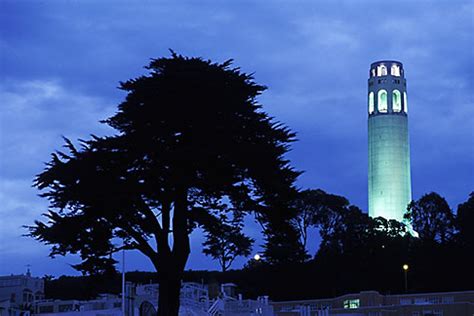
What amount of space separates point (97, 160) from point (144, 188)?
2.61m

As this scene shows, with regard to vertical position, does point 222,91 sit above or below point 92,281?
above

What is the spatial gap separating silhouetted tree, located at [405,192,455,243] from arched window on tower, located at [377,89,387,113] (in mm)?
38491

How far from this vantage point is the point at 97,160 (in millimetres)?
42625

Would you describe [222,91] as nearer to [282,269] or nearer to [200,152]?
[200,152]

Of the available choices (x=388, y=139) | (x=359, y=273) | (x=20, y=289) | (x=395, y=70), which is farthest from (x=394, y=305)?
(x=395, y=70)

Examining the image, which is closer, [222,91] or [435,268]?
[222,91]

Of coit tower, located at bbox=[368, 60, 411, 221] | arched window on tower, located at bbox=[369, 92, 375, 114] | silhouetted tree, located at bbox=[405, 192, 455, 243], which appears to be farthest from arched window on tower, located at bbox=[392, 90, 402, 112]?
silhouetted tree, located at bbox=[405, 192, 455, 243]

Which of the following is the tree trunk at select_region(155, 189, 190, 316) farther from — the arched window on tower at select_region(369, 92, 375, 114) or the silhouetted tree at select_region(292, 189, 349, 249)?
the arched window on tower at select_region(369, 92, 375, 114)

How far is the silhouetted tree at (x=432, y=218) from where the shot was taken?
11566 centimetres

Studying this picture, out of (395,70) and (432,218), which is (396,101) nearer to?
(395,70)

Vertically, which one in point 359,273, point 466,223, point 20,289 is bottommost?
point 20,289

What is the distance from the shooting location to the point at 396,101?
163 metres

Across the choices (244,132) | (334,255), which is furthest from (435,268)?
(244,132)

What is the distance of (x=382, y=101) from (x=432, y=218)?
46.1 metres
